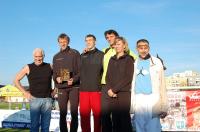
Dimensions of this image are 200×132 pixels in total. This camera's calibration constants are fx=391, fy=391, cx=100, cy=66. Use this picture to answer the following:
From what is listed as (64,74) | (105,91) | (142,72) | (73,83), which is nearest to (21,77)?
(64,74)

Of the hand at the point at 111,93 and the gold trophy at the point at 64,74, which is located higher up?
the gold trophy at the point at 64,74

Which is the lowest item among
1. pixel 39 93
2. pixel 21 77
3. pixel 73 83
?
pixel 39 93

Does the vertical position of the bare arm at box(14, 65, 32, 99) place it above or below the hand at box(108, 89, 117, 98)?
above

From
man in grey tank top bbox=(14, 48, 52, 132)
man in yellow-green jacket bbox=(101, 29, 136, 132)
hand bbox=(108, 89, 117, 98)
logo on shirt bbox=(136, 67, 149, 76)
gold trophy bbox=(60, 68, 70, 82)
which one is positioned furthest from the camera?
gold trophy bbox=(60, 68, 70, 82)

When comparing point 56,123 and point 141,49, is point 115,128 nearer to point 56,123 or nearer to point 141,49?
point 141,49

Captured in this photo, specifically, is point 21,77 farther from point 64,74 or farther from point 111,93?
point 111,93

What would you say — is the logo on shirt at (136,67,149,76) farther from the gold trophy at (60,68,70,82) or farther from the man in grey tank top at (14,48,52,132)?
the man in grey tank top at (14,48,52,132)

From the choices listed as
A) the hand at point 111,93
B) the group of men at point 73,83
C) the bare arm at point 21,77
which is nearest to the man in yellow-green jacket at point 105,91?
the group of men at point 73,83

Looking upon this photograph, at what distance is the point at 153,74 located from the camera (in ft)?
20.2

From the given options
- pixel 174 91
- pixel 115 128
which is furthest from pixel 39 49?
pixel 174 91

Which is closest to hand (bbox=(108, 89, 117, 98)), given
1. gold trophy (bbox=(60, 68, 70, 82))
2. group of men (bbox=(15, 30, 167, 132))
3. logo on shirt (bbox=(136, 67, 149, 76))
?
group of men (bbox=(15, 30, 167, 132))

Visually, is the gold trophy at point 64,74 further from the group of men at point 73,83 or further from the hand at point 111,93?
the hand at point 111,93

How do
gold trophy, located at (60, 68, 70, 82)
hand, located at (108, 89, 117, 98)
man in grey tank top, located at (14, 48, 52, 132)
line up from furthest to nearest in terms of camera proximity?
gold trophy, located at (60, 68, 70, 82) → man in grey tank top, located at (14, 48, 52, 132) → hand, located at (108, 89, 117, 98)

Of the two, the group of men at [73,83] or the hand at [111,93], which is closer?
the hand at [111,93]
